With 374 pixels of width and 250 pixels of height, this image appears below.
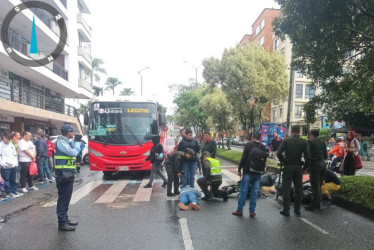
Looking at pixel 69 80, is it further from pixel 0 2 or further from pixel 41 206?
pixel 41 206

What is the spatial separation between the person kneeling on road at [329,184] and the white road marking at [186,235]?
3687 mm

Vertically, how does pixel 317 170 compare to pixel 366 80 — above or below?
below

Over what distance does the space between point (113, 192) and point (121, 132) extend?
9.64 feet

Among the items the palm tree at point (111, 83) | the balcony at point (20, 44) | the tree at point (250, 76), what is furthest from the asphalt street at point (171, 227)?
the palm tree at point (111, 83)

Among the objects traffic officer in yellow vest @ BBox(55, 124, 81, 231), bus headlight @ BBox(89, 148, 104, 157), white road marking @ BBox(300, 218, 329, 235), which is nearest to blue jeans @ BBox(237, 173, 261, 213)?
white road marking @ BBox(300, 218, 329, 235)

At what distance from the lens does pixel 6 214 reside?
6.51 meters

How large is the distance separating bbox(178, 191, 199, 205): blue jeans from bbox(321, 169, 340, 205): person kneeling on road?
319 centimetres

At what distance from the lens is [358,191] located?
274 inches

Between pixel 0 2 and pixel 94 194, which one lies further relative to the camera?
pixel 0 2

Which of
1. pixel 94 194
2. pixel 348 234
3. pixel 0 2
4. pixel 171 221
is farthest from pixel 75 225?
pixel 0 2

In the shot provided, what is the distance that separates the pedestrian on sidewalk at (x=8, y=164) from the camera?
26.1 feet

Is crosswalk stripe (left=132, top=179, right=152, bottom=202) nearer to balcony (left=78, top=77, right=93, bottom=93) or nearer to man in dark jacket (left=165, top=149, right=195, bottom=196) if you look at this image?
man in dark jacket (left=165, top=149, right=195, bottom=196)

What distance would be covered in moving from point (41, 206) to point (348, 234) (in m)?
6.66

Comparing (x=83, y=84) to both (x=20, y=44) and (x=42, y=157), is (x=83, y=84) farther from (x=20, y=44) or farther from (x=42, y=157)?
(x=42, y=157)
